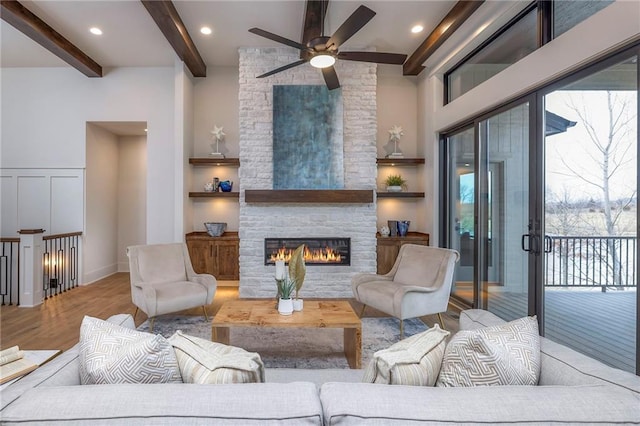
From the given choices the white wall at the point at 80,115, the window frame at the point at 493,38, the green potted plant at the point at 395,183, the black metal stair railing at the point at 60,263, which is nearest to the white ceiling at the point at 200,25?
the white wall at the point at 80,115

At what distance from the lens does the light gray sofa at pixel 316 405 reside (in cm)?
77

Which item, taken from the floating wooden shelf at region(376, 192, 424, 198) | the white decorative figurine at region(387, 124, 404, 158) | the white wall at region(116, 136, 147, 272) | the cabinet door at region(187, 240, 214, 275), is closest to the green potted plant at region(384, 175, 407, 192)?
the floating wooden shelf at region(376, 192, 424, 198)

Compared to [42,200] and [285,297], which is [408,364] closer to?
[285,297]

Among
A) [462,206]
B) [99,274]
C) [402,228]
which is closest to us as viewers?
[462,206]

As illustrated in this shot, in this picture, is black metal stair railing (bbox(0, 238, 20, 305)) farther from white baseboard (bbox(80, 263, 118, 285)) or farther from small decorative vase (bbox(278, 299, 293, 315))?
small decorative vase (bbox(278, 299, 293, 315))

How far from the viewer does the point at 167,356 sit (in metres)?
1.04

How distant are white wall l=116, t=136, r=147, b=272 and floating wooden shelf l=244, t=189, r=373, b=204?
3090 mm

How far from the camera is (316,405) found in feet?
2.68

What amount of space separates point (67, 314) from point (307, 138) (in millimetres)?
3667

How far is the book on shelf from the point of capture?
1.26 meters

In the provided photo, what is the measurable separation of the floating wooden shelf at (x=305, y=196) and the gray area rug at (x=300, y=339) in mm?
1669

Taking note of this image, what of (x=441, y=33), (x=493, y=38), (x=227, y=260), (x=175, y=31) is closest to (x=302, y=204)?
(x=227, y=260)

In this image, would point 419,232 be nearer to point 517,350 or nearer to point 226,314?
point 226,314

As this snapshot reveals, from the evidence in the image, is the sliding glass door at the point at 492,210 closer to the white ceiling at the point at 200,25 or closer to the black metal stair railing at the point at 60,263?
the white ceiling at the point at 200,25
